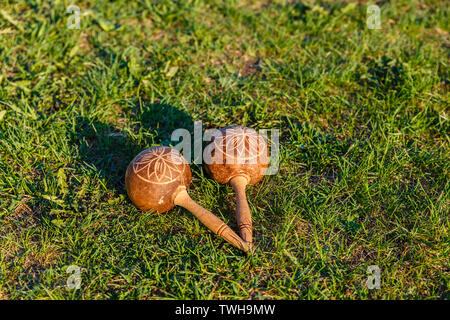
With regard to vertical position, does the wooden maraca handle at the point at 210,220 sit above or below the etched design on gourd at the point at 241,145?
below

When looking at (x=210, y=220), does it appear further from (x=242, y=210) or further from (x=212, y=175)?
(x=212, y=175)

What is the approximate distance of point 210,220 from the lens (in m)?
2.81

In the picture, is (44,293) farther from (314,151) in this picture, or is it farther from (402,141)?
(402,141)

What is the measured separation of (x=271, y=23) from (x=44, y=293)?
3543mm

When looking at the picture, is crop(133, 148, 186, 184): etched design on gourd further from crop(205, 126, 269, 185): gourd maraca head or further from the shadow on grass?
the shadow on grass

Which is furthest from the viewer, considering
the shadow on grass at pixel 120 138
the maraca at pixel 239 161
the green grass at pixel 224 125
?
the shadow on grass at pixel 120 138

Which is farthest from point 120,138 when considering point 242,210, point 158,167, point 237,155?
point 242,210

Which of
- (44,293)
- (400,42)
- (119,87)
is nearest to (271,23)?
(400,42)

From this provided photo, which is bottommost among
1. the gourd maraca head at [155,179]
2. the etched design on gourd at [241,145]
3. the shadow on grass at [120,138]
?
the shadow on grass at [120,138]

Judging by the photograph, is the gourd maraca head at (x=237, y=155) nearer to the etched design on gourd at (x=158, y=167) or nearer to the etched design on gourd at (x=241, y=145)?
the etched design on gourd at (x=241, y=145)

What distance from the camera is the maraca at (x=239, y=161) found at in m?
2.94

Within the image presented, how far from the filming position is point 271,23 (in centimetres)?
464

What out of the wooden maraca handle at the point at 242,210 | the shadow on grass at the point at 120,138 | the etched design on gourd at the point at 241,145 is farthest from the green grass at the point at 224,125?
the etched design on gourd at the point at 241,145
